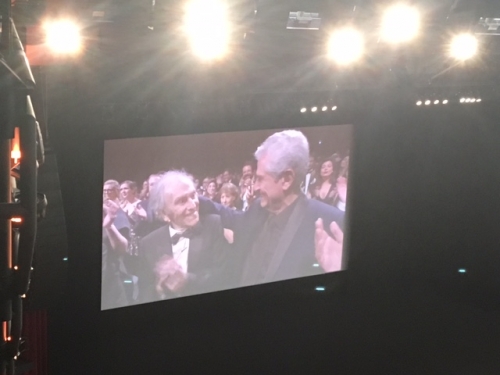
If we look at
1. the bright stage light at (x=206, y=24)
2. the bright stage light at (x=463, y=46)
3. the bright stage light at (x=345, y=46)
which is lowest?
the bright stage light at (x=206, y=24)

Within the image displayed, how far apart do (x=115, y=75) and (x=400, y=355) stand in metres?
3.45

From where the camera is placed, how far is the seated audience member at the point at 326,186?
561cm

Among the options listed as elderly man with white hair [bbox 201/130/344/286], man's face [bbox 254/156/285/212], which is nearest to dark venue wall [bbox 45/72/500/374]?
elderly man with white hair [bbox 201/130/344/286]

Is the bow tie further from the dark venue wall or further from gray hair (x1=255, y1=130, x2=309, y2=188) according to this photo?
gray hair (x1=255, y1=130, x2=309, y2=188)

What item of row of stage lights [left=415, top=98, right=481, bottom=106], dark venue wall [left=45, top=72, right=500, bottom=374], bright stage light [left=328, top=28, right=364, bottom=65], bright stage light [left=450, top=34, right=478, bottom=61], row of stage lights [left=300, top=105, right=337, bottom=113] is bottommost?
dark venue wall [left=45, top=72, right=500, bottom=374]

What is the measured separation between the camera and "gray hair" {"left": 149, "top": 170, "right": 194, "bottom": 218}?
4.83 meters

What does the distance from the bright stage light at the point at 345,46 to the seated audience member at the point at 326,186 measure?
3.33 ft

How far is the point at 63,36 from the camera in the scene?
151 inches

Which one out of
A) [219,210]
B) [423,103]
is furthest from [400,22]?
[219,210]

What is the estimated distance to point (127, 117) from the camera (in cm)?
459

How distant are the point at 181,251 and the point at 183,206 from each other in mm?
388

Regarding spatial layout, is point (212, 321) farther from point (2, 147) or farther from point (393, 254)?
point (2, 147)

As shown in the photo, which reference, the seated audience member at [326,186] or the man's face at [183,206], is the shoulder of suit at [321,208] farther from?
the man's face at [183,206]

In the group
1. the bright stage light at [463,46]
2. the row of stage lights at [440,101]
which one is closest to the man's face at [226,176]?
the row of stage lights at [440,101]
